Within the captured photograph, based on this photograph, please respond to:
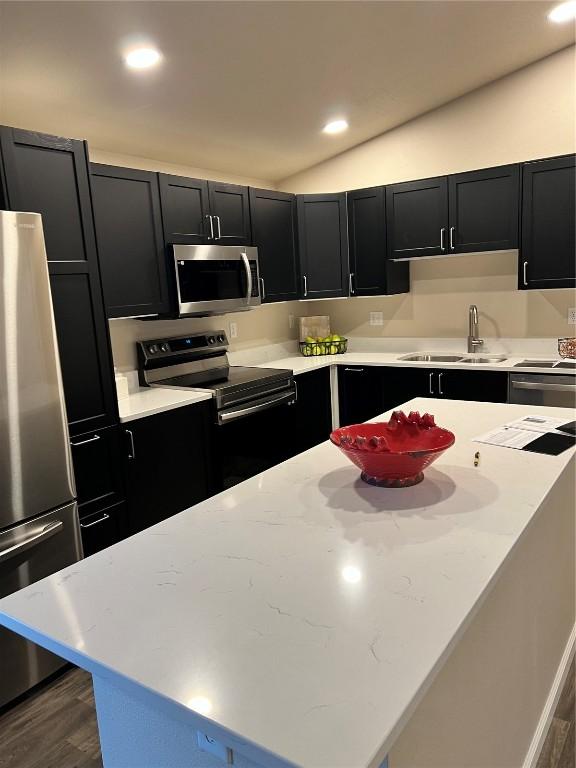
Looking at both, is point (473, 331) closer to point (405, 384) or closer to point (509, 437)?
point (405, 384)

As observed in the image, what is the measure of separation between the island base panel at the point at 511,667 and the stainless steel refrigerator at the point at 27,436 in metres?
1.65

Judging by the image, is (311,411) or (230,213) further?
(311,411)

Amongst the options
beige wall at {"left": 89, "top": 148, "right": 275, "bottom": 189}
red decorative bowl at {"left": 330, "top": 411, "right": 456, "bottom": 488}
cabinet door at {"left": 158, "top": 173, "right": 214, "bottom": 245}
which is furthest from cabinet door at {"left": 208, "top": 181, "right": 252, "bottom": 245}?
red decorative bowl at {"left": 330, "top": 411, "right": 456, "bottom": 488}

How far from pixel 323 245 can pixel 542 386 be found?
1.93 meters

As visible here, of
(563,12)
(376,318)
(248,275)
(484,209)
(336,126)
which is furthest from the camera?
(376,318)

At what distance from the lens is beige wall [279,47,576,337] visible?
3.76 m

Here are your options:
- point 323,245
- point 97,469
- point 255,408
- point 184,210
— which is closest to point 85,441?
point 97,469

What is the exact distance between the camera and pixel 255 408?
3572mm

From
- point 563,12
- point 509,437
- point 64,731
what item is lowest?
point 64,731

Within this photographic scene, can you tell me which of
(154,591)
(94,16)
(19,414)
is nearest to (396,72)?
(94,16)

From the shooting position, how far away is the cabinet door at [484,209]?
3758 millimetres

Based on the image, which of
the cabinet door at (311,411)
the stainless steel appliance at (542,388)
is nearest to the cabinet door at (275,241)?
the cabinet door at (311,411)

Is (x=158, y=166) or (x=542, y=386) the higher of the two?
(x=158, y=166)

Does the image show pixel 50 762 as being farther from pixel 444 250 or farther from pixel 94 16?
pixel 444 250
